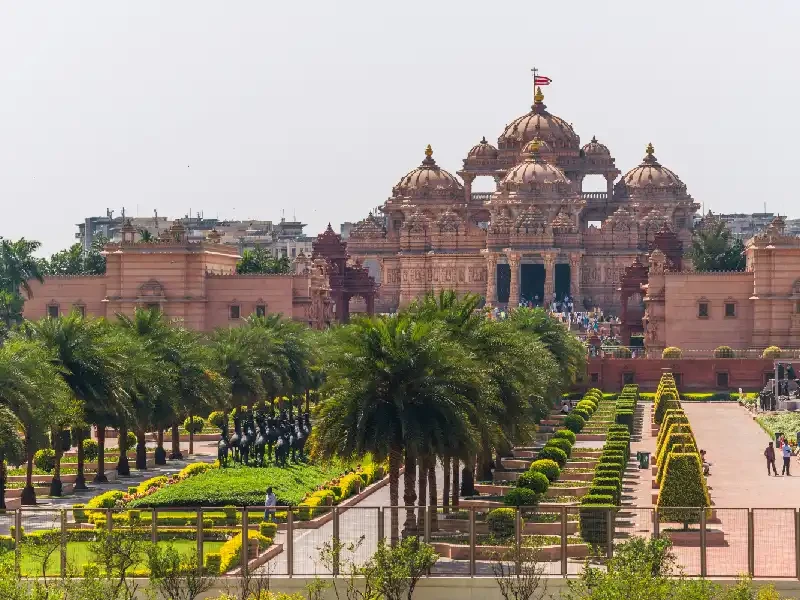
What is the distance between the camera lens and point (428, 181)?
555 ft

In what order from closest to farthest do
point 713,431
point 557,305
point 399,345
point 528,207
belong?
1. point 399,345
2. point 713,431
3. point 557,305
4. point 528,207

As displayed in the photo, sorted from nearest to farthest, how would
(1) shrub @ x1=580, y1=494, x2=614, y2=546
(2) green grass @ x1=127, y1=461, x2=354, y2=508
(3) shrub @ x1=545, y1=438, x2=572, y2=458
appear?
1. (1) shrub @ x1=580, y1=494, x2=614, y2=546
2. (2) green grass @ x1=127, y1=461, x2=354, y2=508
3. (3) shrub @ x1=545, y1=438, x2=572, y2=458

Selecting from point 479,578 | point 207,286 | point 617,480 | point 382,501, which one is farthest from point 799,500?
point 207,286

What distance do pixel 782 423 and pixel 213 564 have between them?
1707 inches

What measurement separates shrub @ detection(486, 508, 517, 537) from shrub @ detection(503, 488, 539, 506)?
6.83 m

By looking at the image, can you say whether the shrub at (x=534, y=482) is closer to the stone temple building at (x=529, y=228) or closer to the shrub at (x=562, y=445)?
the shrub at (x=562, y=445)

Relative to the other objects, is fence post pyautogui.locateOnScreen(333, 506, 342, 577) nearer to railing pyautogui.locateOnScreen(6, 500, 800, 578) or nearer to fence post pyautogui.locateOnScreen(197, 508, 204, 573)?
railing pyautogui.locateOnScreen(6, 500, 800, 578)

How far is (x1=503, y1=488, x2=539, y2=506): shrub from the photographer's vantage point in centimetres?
4394

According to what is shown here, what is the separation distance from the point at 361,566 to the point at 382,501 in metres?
17.2

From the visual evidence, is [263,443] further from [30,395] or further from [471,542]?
[471,542]

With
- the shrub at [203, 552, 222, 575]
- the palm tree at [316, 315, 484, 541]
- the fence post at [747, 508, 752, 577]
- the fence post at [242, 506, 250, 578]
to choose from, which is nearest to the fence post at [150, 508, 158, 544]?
the shrub at [203, 552, 222, 575]

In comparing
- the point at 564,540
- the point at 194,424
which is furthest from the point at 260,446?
the point at 564,540

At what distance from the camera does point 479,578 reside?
3341cm

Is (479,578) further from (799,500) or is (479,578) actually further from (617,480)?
(799,500)
